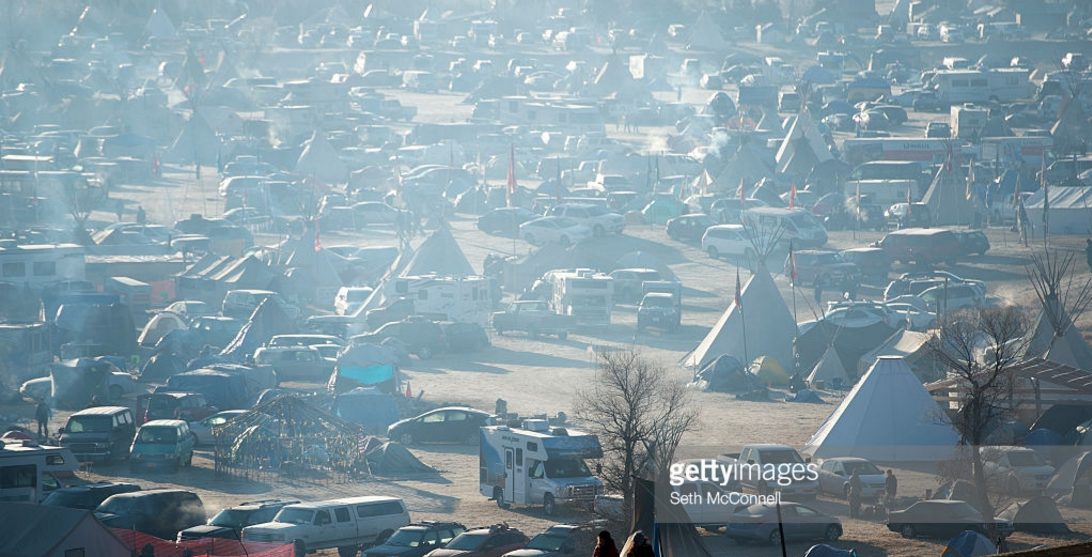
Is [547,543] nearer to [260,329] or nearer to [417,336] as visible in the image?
[417,336]

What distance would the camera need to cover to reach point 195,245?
41.4 m

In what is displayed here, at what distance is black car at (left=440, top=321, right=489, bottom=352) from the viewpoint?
31703mm

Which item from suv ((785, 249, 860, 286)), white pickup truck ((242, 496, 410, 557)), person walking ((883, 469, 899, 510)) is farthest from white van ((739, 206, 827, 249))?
white pickup truck ((242, 496, 410, 557))

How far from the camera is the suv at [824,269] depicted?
3684 centimetres

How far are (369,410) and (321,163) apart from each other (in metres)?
33.3

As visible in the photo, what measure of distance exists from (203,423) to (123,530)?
25.4 ft

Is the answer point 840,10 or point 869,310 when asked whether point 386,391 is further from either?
point 840,10

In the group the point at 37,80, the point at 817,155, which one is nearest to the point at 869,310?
the point at 817,155

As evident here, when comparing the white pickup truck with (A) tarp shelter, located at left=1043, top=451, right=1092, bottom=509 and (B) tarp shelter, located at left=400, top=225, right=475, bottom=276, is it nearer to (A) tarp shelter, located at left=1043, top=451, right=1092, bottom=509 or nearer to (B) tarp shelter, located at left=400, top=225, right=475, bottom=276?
(A) tarp shelter, located at left=1043, top=451, right=1092, bottom=509

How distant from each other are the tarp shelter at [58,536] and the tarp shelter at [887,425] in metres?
10.8

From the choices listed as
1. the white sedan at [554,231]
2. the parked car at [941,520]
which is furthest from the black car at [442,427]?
the white sedan at [554,231]

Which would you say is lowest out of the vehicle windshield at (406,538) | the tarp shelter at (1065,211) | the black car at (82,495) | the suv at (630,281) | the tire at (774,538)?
the tire at (774,538)

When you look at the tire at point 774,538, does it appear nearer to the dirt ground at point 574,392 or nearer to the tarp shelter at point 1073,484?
the dirt ground at point 574,392

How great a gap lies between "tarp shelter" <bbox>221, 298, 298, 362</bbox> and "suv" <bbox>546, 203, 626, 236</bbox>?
12947mm
